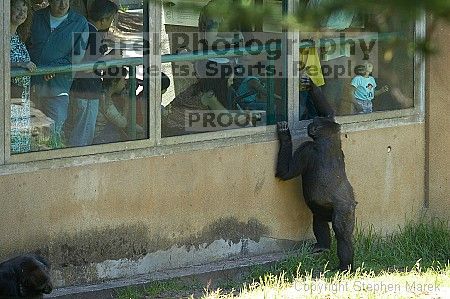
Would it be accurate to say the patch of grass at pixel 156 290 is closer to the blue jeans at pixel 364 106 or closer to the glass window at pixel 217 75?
the glass window at pixel 217 75

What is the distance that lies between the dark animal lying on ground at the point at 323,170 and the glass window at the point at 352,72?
1.41 ft

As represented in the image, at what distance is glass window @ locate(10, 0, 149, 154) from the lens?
309 inches

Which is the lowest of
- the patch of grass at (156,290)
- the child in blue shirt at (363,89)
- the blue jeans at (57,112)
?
the patch of grass at (156,290)

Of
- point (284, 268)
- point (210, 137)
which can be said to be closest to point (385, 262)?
point (284, 268)

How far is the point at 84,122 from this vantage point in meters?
8.25

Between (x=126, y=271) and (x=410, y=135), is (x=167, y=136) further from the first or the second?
(x=410, y=135)

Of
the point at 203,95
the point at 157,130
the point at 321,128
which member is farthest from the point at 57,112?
the point at 321,128

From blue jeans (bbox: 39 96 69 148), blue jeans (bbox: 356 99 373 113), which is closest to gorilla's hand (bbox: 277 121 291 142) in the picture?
blue jeans (bbox: 356 99 373 113)

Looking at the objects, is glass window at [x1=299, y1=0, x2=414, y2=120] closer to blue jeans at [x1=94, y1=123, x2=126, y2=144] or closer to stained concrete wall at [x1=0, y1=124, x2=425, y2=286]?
stained concrete wall at [x1=0, y1=124, x2=425, y2=286]

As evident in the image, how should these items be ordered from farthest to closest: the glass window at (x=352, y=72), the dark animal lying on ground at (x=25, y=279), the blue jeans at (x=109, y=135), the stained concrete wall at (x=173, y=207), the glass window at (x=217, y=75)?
the glass window at (x=352, y=72) < the glass window at (x=217, y=75) < the blue jeans at (x=109, y=135) < the stained concrete wall at (x=173, y=207) < the dark animal lying on ground at (x=25, y=279)

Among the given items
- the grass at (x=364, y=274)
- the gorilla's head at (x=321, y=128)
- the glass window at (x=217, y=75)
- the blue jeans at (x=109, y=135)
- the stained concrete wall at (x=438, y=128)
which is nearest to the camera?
the grass at (x=364, y=274)

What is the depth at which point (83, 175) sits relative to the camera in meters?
8.14

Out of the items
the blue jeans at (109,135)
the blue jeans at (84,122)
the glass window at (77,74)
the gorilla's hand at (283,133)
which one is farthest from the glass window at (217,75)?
the blue jeans at (84,122)

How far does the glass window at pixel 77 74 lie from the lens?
7852mm
